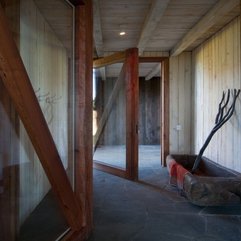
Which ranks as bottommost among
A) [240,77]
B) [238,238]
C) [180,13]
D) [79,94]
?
[238,238]

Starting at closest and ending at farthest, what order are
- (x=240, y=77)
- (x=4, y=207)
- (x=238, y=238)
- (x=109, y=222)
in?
(x=4, y=207) < (x=238, y=238) < (x=109, y=222) < (x=240, y=77)

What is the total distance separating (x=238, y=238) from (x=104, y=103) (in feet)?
11.0

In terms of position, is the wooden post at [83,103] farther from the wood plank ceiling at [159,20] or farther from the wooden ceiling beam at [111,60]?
the wooden ceiling beam at [111,60]

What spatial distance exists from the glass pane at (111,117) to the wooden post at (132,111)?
12cm

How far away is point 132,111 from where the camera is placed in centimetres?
465

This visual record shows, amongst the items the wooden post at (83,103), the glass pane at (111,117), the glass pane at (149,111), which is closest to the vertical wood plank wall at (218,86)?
the glass pane at (111,117)

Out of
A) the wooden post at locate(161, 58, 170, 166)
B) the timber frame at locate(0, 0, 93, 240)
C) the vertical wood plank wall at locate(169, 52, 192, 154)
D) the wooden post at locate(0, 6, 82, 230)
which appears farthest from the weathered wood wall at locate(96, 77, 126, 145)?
the wooden post at locate(0, 6, 82, 230)

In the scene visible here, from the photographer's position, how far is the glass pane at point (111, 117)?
485 centimetres

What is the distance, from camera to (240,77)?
3543mm

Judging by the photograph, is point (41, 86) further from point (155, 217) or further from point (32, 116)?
point (155, 217)

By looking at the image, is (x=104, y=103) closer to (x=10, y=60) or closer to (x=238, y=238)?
(x=238, y=238)

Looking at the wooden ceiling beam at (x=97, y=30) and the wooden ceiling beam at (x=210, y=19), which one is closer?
the wooden ceiling beam at (x=210, y=19)

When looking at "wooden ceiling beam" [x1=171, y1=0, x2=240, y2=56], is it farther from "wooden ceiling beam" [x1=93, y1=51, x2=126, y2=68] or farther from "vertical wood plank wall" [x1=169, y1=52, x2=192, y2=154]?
"wooden ceiling beam" [x1=93, y1=51, x2=126, y2=68]

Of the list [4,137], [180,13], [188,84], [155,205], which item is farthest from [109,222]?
[188,84]
